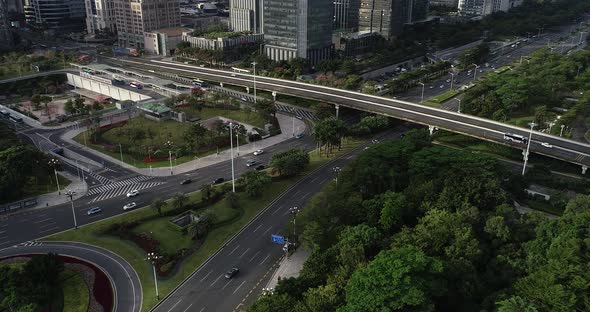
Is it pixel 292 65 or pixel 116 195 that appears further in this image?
pixel 292 65

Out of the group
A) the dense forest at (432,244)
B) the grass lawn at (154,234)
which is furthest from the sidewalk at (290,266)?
the grass lawn at (154,234)

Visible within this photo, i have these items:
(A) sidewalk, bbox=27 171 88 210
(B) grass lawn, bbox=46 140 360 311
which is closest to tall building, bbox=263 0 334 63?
(B) grass lawn, bbox=46 140 360 311

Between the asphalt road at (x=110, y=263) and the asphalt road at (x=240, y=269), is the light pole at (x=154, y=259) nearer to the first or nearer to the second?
the asphalt road at (x=240, y=269)

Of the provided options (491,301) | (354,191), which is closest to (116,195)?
(354,191)

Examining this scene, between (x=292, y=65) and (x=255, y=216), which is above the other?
(x=292, y=65)

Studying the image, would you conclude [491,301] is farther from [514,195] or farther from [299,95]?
[299,95]

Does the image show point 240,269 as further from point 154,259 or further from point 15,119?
point 15,119

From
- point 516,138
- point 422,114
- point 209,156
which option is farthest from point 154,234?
point 516,138

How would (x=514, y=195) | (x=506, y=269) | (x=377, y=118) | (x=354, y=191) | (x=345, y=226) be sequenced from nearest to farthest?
(x=506, y=269) < (x=345, y=226) < (x=354, y=191) < (x=514, y=195) < (x=377, y=118)

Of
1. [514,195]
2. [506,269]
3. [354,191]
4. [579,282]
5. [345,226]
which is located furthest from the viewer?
[514,195]
